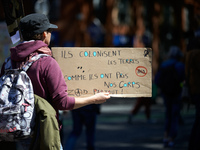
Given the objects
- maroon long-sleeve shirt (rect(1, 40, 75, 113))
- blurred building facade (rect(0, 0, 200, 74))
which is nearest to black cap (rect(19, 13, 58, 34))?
maroon long-sleeve shirt (rect(1, 40, 75, 113))

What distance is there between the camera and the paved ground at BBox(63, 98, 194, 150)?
7988 mm

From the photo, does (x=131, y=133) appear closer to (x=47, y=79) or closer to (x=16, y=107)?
(x=47, y=79)

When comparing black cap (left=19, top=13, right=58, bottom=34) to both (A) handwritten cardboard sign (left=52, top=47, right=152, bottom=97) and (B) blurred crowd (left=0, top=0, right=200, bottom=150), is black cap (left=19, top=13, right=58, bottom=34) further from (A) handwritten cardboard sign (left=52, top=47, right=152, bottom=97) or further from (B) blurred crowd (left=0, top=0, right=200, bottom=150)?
(B) blurred crowd (left=0, top=0, right=200, bottom=150)

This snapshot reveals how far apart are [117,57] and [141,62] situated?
226 mm

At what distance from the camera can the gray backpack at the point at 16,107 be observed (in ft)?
9.78

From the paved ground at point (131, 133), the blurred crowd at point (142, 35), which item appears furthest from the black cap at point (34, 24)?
the paved ground at point (131, 133)

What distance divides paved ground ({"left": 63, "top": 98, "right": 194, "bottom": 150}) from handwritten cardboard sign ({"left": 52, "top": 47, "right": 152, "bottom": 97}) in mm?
3574

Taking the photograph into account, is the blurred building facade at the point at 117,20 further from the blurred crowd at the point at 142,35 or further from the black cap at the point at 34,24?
the black cap at the point at 34,24

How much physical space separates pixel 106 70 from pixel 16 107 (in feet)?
3.24

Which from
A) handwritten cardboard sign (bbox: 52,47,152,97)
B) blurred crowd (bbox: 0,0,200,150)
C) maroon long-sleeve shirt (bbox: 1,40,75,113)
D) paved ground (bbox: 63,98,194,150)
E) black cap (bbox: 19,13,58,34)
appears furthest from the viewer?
paved ground (bbox: 63,98,194,150)

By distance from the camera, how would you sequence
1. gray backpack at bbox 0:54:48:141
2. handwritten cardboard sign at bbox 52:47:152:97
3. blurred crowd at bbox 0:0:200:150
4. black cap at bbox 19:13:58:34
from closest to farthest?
gray backpack at bbox 0:54:48:141 → black cap at bbox 19:13:58:34 → handwritten cardboard sign at bbox 52:47:152:97 → blurred crowd at bbox 0:0:200:150

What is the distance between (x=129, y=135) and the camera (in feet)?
30.4

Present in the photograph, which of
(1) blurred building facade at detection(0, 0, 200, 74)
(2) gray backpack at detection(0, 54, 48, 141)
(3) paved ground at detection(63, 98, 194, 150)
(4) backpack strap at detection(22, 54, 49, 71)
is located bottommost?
(3) paved ground at detection(63, 98, 194, 150)

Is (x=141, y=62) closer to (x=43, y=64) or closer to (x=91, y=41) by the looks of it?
(x=43, y=64)
